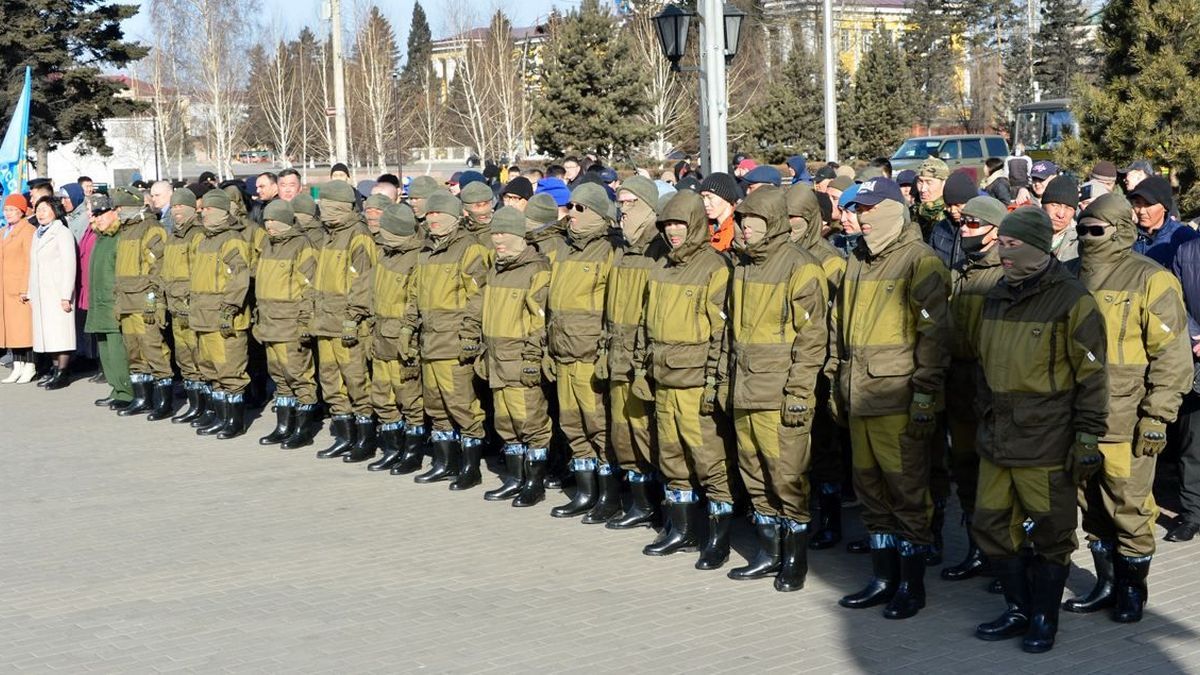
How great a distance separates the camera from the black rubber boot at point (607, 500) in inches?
360

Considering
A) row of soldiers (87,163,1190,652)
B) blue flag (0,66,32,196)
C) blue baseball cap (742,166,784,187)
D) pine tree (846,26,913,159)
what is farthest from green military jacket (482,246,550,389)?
pine tree (846,26,913,159)

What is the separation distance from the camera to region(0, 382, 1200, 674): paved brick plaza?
21.0 ft

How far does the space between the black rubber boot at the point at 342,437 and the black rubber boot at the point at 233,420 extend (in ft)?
4.34

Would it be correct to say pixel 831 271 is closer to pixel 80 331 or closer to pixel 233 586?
Answer: pixel 233 586

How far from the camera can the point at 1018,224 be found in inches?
247

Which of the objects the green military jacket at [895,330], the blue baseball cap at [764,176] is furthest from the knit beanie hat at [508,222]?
the green military jacket at [895,330]

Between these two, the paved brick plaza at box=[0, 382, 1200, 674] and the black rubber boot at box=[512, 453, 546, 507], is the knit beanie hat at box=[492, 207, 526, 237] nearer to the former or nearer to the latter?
the black rubber boot at box=[512, 453, 546, 507]

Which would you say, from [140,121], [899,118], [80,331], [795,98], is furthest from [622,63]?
[80,331]

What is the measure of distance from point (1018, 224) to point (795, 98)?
1607 inches

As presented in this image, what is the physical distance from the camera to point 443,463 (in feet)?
34.4

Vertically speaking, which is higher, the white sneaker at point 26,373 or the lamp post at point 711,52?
the lamp post at point 711,52

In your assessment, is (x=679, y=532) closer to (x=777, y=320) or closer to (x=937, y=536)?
(x=937, y=536)

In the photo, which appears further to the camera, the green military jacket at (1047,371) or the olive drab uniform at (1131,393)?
the olive drab uniform at (1131,393)

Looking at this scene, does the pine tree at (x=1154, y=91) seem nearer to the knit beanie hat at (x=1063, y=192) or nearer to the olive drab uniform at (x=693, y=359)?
the knit beanie hat at (x=1063, y=192)
